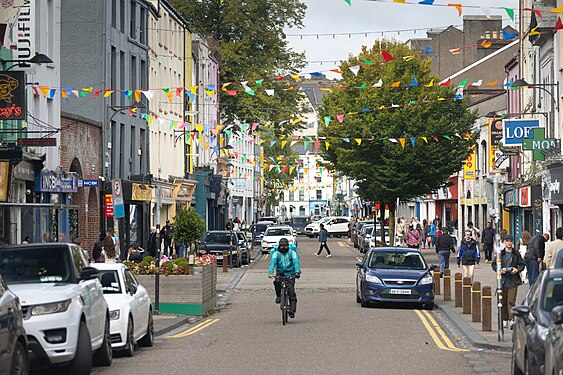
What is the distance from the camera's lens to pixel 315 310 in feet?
92.9

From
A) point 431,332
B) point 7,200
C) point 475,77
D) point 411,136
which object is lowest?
point 431,332

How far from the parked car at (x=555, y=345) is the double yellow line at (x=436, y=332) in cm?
811

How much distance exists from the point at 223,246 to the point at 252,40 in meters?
19.5

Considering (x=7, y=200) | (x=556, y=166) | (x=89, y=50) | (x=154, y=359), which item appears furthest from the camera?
(x=89, y=50)

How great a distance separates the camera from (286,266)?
24.3 meters

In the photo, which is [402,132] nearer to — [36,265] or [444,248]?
[444,248]

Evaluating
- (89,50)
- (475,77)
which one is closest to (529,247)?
(89,50)

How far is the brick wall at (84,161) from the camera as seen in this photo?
4038 cm

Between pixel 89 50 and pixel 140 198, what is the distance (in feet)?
28.2

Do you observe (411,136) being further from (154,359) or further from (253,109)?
(154,359)

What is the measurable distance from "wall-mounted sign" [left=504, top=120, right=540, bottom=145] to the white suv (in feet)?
91.3

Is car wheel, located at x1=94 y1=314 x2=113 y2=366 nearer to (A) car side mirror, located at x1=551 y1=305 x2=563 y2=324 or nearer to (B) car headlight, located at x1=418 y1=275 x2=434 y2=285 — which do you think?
(A) car side mirror, located at x1=551 y1=305 x2=563 y2=324

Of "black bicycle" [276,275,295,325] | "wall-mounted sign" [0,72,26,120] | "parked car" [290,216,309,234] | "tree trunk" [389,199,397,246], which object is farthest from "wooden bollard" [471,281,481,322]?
"parked car" [290,216,309,234]

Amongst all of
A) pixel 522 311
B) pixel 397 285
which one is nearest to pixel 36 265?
pixel 522 311
